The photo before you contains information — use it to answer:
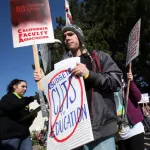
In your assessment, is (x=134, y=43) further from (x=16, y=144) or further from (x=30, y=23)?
(x=16, y=144)

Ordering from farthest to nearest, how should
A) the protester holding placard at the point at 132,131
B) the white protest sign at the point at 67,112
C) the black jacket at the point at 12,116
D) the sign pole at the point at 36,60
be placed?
the black jacket at the point at 12,116, the protester holding placard at the point at 132,131, the sign pole at the point at 36,60, the white protest sign at the point at 67,112

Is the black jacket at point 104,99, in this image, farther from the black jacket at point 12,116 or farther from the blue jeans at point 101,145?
the black jacket at point 12,116

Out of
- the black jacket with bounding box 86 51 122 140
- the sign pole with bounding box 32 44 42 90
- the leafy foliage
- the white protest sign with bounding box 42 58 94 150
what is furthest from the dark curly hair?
the leafy foliage

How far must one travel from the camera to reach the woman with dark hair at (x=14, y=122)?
4445mm

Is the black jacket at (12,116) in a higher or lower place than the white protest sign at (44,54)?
lower

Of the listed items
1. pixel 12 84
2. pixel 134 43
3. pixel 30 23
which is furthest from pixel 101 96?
pixel 12 84

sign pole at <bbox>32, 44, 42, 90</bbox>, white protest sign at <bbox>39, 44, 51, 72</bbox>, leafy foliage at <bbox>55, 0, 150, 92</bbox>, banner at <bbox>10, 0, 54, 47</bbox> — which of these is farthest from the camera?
leafy foliage at <bbox>55, 0, 150, 92</bbox>

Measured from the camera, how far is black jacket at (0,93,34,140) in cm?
444

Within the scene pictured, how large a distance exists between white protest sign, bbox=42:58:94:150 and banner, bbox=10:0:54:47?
822 millimetres

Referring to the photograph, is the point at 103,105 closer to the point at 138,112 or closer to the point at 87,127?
the point at 87,127

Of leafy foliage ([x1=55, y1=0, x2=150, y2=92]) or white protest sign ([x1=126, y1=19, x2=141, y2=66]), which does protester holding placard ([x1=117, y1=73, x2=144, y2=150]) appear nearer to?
white protest sign ([x1=126, y1=19, x2=141, y2=66])

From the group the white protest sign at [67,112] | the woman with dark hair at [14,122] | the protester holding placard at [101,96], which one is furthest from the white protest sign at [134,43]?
the white protest sign at [67,112]

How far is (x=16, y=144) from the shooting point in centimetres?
456

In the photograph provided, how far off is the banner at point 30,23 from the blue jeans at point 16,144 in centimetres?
186
